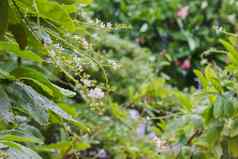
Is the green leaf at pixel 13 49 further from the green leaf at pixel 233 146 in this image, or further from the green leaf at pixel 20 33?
the green leaf at pixel 233 146

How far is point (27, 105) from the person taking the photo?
2.82 ft

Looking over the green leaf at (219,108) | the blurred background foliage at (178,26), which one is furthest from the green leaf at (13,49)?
the blurred background foliage at (178,26)

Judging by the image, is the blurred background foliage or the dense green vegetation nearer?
the dense green vegetation

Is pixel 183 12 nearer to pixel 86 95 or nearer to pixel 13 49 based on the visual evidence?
pixel 86 95

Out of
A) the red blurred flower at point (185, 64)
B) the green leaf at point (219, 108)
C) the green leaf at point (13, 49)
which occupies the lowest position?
the red blurred flower at point (185, 64)

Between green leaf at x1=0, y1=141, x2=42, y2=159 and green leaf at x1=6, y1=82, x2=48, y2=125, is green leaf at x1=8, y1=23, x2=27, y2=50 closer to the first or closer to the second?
green leaf at x1=6, y1=82, x2=48, y2=125

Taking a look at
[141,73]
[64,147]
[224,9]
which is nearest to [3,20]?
[64,147]

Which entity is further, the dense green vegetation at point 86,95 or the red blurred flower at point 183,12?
the red blurred flower at point 183,12

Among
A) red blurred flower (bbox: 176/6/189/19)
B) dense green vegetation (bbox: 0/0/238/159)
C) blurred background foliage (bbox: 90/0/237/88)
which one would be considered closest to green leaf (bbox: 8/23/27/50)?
dense green vegetation (bbox: 0/0/238/159)

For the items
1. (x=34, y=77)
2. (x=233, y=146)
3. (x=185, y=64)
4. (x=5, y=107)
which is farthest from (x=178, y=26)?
(x=5, y=107)

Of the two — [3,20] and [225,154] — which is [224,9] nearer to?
[225,154]

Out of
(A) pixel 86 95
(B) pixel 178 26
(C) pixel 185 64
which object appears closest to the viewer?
(A) pixel 86 95

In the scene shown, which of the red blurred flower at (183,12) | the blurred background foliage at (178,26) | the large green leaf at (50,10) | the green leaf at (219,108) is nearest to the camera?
the large green leaf at (50,10)

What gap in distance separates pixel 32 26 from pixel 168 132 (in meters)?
0.77
